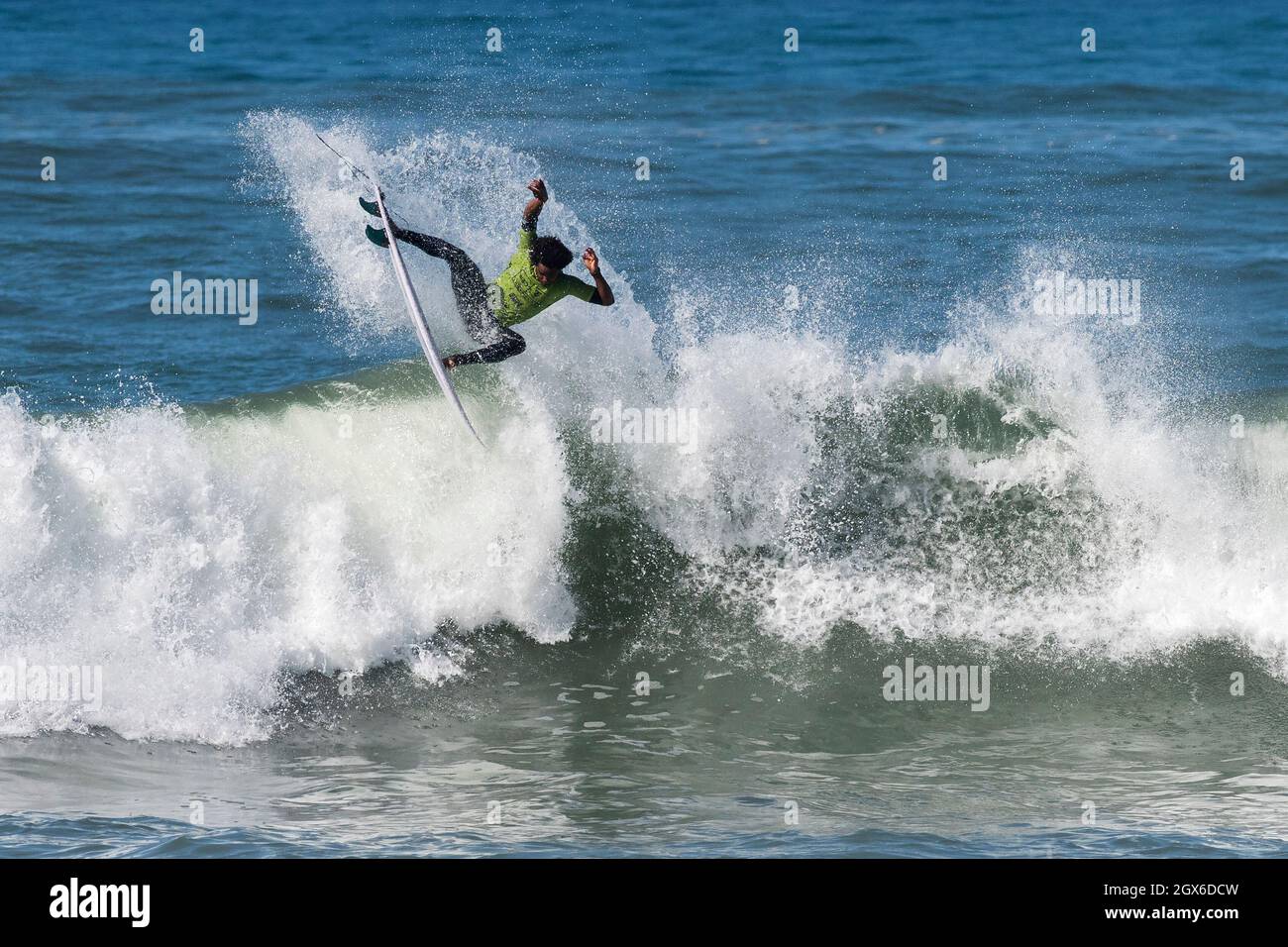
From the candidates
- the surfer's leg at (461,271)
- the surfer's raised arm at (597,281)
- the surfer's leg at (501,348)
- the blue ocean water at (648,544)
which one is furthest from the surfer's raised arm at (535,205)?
the blue ocean water at (648,544)

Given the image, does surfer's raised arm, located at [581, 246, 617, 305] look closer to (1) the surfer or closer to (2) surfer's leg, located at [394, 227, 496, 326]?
(1) the surfer

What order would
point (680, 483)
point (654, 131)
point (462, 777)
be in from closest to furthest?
point (462, 777)
point (680, 483)
point (654, 131)

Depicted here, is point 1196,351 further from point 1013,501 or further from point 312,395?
point 312,395

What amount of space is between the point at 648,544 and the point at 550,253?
2599mm

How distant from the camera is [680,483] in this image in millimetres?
12125

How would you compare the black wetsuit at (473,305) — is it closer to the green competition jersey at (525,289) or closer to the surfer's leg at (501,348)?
the surfer's leg at (501,348)

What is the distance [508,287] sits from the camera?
36.6ft

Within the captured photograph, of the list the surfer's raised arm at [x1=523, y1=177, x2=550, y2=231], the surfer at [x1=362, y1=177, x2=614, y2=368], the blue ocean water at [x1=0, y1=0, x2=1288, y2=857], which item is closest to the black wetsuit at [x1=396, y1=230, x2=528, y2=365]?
the surfer at [x1=362, y1=177, x2=614, y2=368]

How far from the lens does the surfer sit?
1079 centimetres

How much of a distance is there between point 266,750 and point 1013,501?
6.23 metres

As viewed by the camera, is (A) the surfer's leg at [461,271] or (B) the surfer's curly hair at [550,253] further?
(A) the surfer's leg at [461,271]

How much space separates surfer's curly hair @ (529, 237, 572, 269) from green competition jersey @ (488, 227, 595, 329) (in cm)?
7

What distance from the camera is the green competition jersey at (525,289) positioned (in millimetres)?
10953

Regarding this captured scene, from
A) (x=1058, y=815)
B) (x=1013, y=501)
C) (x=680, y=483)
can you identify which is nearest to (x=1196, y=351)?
(x=1013, y=501)
